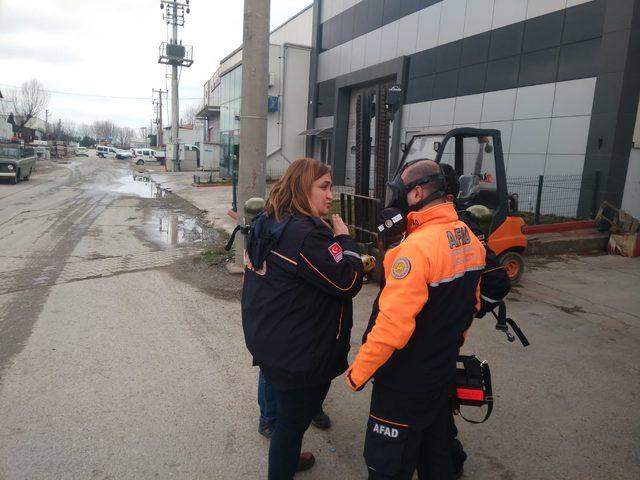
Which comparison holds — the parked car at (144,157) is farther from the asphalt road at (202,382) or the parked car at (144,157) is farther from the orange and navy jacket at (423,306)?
the orange and navy jacket at (423,306)

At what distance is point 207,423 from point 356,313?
9.37 feet

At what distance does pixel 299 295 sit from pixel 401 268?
53 centimetres

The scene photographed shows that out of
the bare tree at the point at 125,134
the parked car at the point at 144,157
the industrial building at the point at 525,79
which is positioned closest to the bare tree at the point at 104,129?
the bare tree at the point at 125,134

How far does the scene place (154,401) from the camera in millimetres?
3564

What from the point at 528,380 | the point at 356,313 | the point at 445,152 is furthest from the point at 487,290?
the point at 445,152

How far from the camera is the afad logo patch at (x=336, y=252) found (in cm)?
212

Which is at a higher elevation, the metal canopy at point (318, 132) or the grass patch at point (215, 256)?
the metal canopy at point (318, 132)

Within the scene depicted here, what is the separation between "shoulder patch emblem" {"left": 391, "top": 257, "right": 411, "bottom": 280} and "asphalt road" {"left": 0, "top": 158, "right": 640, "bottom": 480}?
1.60 metres

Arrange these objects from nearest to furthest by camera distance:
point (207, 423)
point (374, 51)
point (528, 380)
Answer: point (207, 423)
point (528, 380)
point (374, 51)

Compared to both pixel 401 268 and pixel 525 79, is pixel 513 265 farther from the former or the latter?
pixel 525 79

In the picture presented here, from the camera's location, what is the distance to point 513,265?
7.18 meters

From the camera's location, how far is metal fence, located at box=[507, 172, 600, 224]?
1082cm

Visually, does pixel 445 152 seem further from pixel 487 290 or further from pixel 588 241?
pixel 588 241

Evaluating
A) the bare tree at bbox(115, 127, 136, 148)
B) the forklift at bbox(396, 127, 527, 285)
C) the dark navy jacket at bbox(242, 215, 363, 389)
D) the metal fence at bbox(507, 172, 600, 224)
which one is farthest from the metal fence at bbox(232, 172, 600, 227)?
the bare tree at bbox(115, 127, 136, 148)
